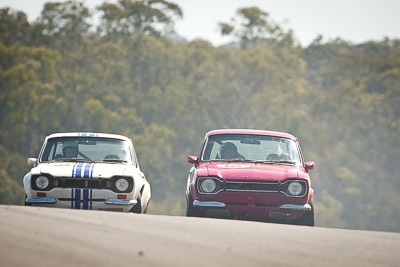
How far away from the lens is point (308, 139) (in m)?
65.4

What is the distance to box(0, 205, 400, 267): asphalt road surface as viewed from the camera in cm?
766

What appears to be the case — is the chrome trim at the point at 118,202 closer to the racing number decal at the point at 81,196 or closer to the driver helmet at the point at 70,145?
the racing number decal at the point at 81,196

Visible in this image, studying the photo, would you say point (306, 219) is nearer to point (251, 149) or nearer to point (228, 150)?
point (251, 149)

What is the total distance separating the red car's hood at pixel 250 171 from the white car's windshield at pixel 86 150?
1687 mm

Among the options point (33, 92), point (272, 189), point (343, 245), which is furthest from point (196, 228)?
point (33, 92)

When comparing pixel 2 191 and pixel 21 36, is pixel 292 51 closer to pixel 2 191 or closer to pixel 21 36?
pixel 21 36

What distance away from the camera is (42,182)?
44.4 ft

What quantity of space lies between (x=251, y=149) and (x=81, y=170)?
3.04 m

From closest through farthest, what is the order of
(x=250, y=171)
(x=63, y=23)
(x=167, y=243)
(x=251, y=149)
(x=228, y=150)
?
1. (x=167, y=243)
2. (x=250, y=171)
3. (x=228, y=150)
4. (x=251, y=149)
5. (x=63, y=23)

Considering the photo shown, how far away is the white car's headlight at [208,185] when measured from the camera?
13.4 meters

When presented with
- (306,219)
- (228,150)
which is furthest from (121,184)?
(306,219)

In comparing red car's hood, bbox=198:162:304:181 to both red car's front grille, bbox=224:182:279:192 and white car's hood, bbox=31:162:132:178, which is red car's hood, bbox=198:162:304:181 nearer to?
red car's front grille, bbox=224:182:279:192

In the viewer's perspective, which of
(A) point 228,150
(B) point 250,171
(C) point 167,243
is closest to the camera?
(C) point 167,243

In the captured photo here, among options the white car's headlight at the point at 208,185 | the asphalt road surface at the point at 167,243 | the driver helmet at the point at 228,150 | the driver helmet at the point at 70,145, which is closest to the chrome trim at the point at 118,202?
the white car's headlight at the point at 208,185
